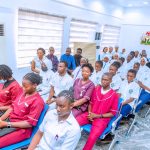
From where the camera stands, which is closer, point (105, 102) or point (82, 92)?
point (105, 102)

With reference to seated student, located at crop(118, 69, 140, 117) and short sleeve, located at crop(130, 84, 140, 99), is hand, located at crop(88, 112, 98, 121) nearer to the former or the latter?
seated student, located at crop(118, 69, 140, 117)

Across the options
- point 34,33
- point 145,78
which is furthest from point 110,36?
point 145,78

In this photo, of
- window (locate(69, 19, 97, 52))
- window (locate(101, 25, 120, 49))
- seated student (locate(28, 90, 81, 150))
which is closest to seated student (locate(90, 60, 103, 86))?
seated student (locate(28, 90, 81, 150))

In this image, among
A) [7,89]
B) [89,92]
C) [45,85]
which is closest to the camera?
[7,89]

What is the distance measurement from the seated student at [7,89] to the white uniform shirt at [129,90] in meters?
1.73

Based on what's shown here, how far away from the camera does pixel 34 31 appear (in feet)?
15.2

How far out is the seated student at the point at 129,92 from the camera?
9.22 feet

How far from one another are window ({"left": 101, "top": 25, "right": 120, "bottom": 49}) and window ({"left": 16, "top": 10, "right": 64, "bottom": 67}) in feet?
8.64

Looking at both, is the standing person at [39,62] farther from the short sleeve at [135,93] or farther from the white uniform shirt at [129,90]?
the short sleeve at [135,93]

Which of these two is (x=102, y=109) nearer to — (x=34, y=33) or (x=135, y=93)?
(x=135, y=93)

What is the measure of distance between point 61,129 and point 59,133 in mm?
33

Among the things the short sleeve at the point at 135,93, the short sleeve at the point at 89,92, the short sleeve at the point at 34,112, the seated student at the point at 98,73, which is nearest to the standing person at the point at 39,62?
the seated student at the point at 98,73

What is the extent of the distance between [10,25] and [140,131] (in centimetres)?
335

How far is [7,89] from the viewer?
2.02m
